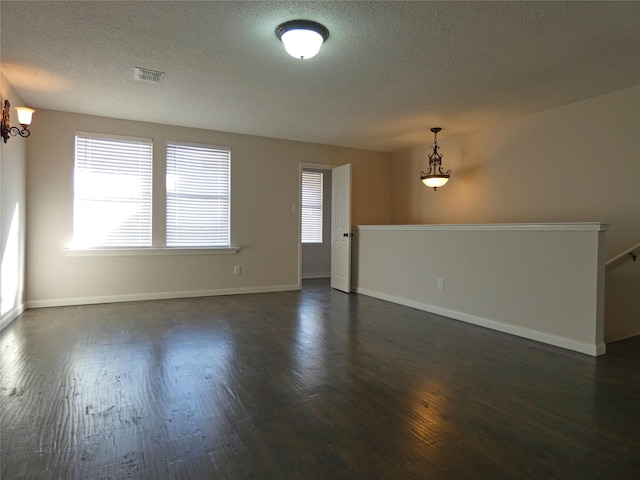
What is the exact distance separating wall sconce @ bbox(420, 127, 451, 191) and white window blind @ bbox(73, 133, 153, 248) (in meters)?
4.04

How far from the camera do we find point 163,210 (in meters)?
5.35

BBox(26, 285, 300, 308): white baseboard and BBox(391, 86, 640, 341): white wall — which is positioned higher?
BBox(391, 86, 640, 341): white wall

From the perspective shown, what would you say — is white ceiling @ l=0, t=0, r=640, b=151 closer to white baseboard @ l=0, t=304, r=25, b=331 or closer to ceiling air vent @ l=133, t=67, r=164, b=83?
ceiling air vent @ l=133, t=67, r=164, b=83

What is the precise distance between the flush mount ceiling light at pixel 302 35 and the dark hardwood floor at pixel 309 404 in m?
2.34

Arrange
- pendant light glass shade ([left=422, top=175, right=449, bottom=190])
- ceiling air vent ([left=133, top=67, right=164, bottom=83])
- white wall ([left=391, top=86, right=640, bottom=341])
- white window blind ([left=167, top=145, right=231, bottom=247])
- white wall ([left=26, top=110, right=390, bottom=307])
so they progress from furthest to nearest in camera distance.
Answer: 1. pendant light glass shade ([left=422, top=175, right=449, bottom=190])
2. white window blind ([left=167, top=145, right=231, bottom=247])
3. white wall ([left=26, top=110, right=390, bottom=307])
4. white wall ([left=391, top=86, right=640, bottom=341])
5. ceiling air vent ([left=133, top=67, right=164, bottom=83])

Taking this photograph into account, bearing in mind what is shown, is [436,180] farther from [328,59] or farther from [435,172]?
[328,59]

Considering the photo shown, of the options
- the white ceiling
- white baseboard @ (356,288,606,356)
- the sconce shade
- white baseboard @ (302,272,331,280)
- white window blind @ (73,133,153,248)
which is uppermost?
A: the white ceiling

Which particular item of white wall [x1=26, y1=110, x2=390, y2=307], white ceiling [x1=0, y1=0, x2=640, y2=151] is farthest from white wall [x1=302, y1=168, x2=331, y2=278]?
white ceiling [x1=0, y1=0, x2=640, y2=151]

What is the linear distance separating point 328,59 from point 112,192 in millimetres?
3530

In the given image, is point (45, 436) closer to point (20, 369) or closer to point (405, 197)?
point (20, 369)

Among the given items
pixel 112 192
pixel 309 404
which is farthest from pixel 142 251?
pixel 309 404

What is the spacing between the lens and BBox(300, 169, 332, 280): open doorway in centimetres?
797

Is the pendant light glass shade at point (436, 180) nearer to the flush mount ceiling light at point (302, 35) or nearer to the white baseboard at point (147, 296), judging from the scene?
the white baseboard at point (147, 296)

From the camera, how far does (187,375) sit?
2607mm
